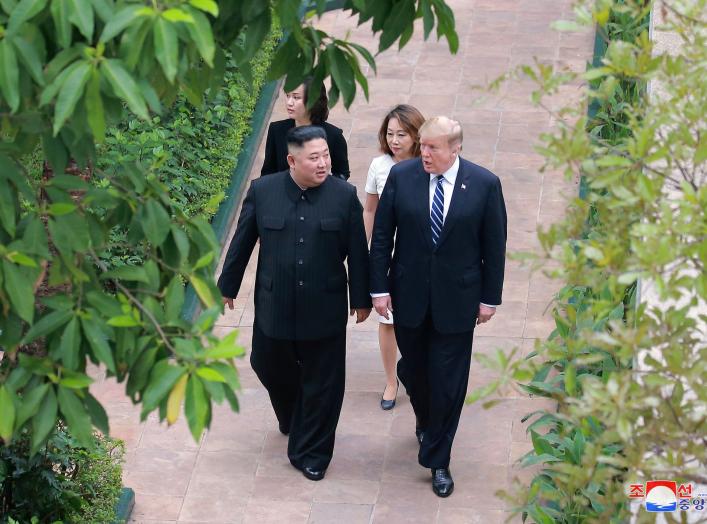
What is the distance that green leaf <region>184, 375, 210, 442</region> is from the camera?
3.69 meters

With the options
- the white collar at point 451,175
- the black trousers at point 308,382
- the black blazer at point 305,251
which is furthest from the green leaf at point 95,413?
the white collar at point 451,175

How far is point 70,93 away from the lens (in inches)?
140

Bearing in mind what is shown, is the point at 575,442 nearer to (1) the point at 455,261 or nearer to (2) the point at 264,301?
(1) the point at 455,261

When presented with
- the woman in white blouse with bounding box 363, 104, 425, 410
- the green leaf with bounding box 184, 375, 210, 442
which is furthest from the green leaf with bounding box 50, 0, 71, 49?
the woman in white blouse with bounding box 363, 104, 425, 410

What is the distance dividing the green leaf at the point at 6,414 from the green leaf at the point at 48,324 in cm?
17

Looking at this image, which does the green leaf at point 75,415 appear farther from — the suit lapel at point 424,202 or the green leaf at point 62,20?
the suit lapel at point 424,202

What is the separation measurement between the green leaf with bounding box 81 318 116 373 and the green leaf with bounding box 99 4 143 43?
2.96 feet

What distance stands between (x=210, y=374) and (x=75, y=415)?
480 mm

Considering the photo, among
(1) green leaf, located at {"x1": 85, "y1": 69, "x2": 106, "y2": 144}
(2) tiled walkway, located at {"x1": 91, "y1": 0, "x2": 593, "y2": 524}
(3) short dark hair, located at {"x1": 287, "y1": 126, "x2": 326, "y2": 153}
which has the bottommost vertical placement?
(2) tiled walkway, located at {"x1": 91, "y1": 0, "x2": 593, "y2": 524}

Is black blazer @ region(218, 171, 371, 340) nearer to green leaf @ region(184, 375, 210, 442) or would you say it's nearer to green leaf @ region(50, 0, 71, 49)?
green leaf @ region(184, 375, 210, 442)

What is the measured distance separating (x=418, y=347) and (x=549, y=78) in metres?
3.17

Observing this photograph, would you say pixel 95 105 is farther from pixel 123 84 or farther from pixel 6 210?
pixel 6 210

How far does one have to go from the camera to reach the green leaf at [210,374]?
3770mm

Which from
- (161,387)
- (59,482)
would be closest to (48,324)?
(161,387)
